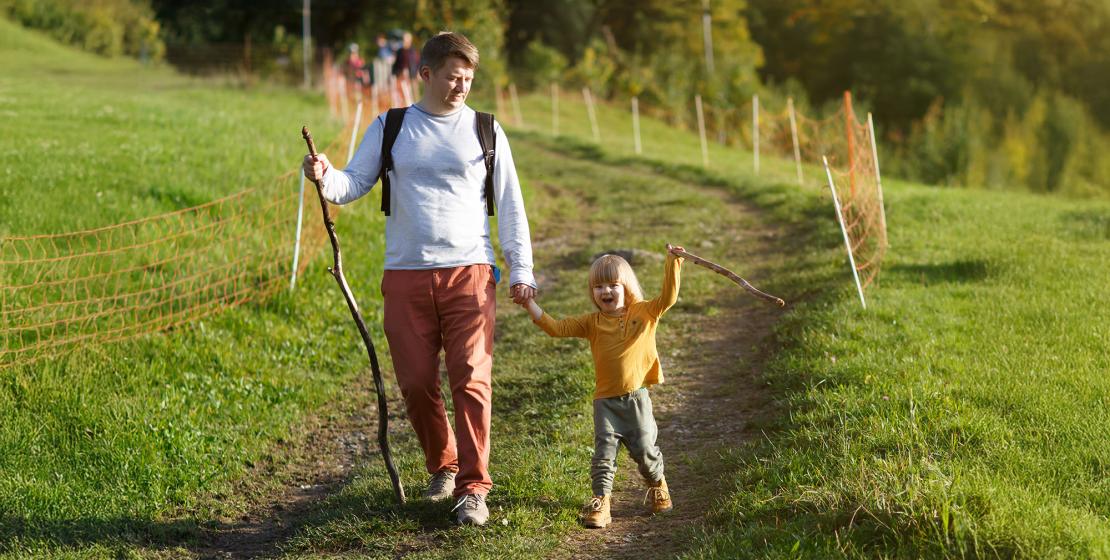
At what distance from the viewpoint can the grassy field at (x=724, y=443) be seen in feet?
14.9

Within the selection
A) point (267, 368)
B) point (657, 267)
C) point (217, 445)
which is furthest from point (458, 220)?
point (657, 267)

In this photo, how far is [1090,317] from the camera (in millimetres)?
7402

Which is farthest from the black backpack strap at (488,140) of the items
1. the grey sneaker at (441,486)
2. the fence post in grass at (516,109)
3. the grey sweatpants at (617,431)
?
the fence post in grass at (516,109)

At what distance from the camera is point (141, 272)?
8742 millimetres

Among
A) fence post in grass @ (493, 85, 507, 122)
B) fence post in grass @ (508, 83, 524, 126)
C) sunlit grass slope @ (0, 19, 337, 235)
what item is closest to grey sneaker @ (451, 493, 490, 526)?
sunlit grass slope @ (0, 19, 337, 235)

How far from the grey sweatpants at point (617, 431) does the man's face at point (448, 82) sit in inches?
64.7

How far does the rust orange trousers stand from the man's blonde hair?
3.23ft

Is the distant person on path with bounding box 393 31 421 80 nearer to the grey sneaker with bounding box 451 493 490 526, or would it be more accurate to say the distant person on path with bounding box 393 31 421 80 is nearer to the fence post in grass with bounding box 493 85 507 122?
the fence post in grass with bounding box 493 85 507 122

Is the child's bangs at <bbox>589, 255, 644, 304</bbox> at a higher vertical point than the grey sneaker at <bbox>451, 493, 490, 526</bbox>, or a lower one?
higher

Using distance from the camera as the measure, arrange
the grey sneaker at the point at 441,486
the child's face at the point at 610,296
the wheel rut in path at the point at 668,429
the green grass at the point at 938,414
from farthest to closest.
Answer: the grey sneaker at the point at 441,486
the wheel rut in path at the point at 668,429
the child's face at the point at 610,296
the green grass at the point at 938,414

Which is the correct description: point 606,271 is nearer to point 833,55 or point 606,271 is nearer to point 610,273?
point 610,273

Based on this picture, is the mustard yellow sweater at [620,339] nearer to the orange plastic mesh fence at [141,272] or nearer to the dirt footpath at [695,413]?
the dirt footpath at [695,413]

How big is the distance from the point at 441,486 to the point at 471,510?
0.39 metres

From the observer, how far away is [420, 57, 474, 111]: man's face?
191 inches
